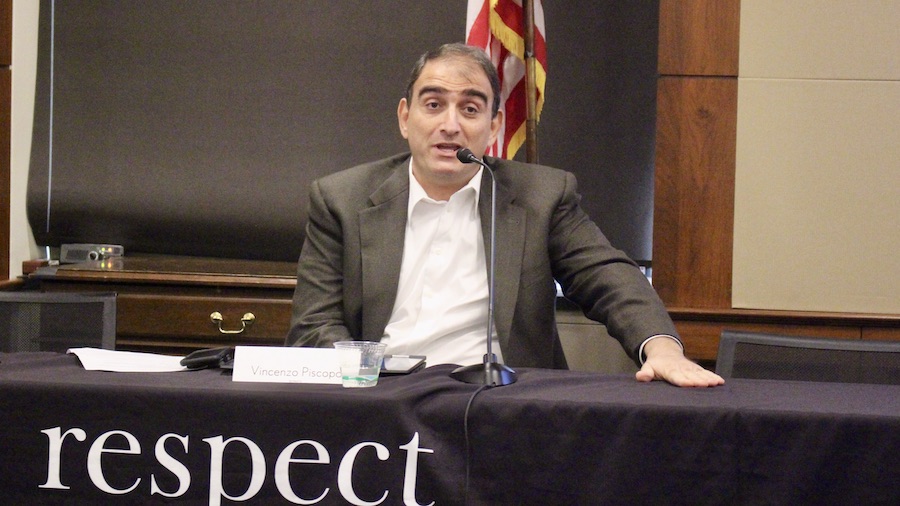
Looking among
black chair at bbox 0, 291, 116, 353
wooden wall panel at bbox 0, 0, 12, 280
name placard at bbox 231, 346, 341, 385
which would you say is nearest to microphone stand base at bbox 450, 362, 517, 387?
name placard at bbox 231, 346, 341, 385

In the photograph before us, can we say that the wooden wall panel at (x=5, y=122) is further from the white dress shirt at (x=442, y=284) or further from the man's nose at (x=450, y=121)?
the man's nose at (x=450, y=121)

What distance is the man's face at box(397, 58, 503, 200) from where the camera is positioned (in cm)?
203

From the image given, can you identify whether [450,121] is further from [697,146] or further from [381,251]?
[697,146]

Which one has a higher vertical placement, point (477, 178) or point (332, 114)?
point (332, 114)

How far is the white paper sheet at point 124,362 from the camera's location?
1462 millimetres

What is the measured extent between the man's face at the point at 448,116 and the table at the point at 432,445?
82cm

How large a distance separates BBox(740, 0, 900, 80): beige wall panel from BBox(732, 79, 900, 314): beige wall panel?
4cm

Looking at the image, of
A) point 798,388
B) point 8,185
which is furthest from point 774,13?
point 8,185

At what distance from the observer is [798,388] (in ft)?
4.62

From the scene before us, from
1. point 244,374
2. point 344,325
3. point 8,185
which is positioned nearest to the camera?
point 244,374

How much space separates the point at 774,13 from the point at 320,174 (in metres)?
1.79

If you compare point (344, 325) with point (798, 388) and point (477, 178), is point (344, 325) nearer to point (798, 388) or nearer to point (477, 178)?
point (477, 178)

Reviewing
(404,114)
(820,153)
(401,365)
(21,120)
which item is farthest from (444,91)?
(21,120)

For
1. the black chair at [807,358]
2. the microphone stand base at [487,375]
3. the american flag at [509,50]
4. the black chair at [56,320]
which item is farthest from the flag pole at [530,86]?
the microphone stand base at [487,375]
